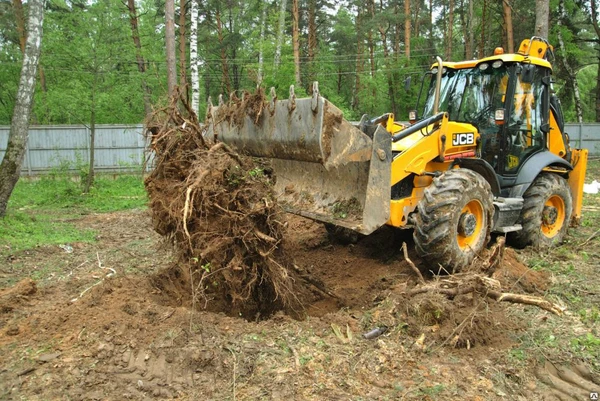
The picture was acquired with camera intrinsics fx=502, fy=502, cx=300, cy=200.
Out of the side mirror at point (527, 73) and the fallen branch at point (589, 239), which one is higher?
the side mirror at point (527, 73)

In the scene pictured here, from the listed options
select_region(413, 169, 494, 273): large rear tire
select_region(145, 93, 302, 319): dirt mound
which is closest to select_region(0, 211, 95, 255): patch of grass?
select_region(145, 93, 302, 319): dirt mound

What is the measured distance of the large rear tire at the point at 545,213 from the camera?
7230 mm

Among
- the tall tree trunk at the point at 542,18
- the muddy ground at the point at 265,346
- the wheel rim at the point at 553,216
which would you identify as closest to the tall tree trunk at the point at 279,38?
the tall tree trunk at the point at 542,18

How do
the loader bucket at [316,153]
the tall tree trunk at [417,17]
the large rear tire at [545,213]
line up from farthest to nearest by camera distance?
the tall tree trunk at [417,17] < the large rear tire at [545,213] < the loader bucket at [316,153]

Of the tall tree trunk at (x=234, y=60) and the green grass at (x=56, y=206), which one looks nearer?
the green grass at (x=56, y=206)

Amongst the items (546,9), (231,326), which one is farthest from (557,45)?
(231,326)

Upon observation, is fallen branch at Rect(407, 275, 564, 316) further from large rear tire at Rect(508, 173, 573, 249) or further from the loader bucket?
large rear tire at Rect(508, 173, 573, 249)

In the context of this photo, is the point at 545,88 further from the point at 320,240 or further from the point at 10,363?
the point at 10,363

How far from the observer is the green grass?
28.5ft

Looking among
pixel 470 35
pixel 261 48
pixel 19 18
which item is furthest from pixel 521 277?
pixel 470 35

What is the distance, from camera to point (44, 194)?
49.2 ft

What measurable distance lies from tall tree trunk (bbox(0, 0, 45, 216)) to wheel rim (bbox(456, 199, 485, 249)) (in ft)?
27.0

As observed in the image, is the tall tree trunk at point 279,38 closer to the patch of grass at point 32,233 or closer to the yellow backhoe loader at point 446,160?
the patch of grass at point 32,233

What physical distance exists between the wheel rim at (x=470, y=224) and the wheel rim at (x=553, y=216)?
197cm
